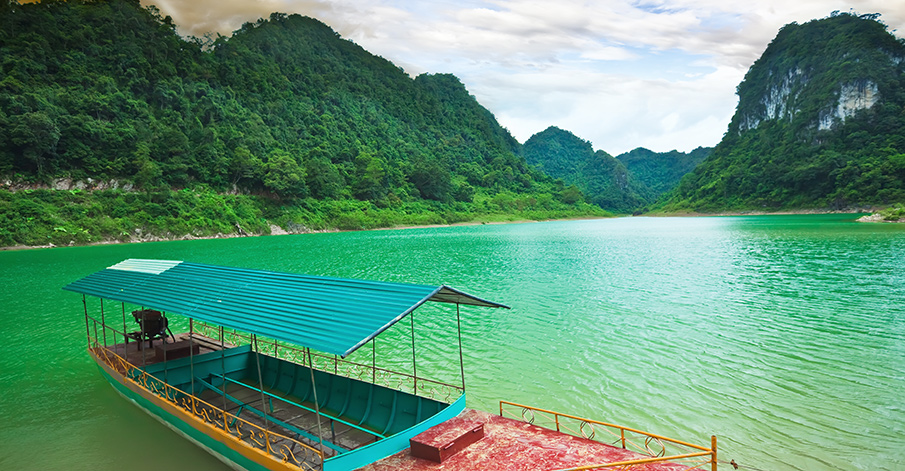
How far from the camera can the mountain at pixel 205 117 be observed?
6988cm

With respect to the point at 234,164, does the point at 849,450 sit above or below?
below

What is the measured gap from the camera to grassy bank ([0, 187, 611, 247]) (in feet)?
188

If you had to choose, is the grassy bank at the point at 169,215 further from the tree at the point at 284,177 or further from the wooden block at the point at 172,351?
the wooden block at the point at 172,351

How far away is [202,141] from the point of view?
8744 centimetres

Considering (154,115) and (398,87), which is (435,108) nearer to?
(398,87)

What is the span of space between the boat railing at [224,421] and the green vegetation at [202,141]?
6190 centimetres

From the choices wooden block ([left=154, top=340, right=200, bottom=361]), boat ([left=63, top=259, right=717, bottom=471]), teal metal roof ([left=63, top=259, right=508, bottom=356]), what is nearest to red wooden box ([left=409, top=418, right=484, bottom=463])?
boat ([left=63, top=259, right=717, bottom=471])

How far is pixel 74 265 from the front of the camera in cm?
3906

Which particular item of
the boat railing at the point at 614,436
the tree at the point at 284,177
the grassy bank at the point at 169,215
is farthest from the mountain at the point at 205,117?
the boat railing at the point at 614,436

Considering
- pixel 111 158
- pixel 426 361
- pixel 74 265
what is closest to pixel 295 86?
pixel 111 158

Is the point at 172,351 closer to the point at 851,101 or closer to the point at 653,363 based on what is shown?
the point at 653,363

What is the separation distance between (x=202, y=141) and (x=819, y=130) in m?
152

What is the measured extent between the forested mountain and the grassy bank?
85.8 m

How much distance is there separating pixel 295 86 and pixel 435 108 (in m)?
66.3
